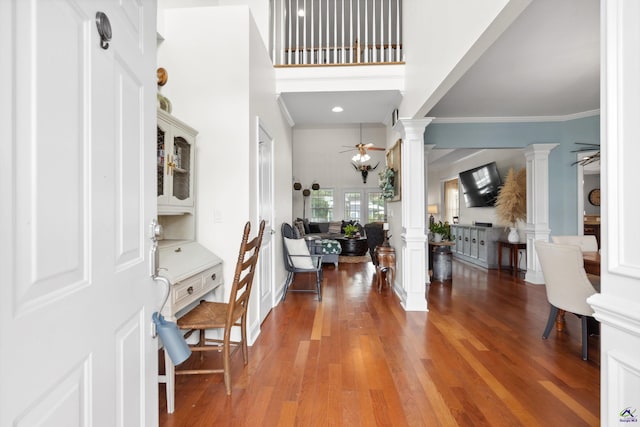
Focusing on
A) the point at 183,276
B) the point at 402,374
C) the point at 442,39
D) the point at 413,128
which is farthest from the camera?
the point at 413,128

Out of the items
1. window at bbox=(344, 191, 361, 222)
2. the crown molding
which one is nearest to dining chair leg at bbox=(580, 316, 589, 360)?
the crown molding

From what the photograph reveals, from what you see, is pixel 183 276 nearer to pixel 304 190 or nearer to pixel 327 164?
pixel 304 190

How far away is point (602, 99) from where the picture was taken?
91 cm

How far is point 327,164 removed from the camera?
904cm

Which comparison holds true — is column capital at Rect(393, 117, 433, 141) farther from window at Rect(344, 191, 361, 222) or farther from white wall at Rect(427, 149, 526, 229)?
window at Rect(344, 191, 361, 222)

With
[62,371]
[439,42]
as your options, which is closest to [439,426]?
[62,371]

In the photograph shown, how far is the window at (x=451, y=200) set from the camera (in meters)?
9.34

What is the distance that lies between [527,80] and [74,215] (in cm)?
433

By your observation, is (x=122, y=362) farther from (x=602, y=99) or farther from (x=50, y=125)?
(x=602, y=99)

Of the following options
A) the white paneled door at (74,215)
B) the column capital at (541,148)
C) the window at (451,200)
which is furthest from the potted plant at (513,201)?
the white paneled door at (74,215)

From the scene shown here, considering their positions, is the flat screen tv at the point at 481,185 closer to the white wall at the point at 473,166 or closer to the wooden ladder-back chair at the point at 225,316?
the white wall at the point at 473,166

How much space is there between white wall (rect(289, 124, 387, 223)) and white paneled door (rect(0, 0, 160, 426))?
26.2 ft

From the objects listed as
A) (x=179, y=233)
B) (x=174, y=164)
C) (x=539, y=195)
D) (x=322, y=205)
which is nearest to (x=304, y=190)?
(x=322, y=205)

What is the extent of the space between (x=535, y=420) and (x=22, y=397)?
2.26m
